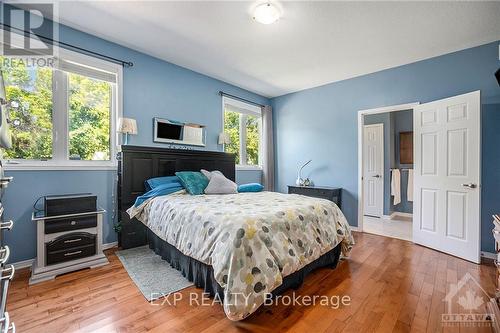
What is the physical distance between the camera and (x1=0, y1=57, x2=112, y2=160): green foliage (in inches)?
94.7

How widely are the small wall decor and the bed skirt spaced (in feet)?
12.1

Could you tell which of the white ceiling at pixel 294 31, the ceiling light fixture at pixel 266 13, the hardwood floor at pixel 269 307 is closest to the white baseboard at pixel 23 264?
the hardwood floor at pixel 269 307

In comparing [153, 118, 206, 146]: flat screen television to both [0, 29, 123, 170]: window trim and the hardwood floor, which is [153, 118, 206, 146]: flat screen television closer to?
[0, 29, 123, 170]: window trim

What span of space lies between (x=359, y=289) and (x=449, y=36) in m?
3.12

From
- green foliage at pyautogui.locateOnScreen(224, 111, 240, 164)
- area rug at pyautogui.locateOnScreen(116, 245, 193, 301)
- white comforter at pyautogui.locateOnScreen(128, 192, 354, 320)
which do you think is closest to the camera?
white comforter at pyautogui.locateOnScreen(128, 192, 354, 320)

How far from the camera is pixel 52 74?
259cm

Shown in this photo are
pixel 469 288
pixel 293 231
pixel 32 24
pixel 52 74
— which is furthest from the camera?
pixel 52 74

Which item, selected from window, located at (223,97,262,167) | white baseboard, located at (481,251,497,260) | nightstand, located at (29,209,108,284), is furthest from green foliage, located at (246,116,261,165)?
white baseboard, located at (481,251,497,260)

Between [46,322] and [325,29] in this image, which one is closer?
[46,322]

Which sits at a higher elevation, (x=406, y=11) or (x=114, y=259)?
(x=406, y=11)

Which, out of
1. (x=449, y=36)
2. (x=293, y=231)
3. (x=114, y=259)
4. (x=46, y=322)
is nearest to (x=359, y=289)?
(x=293, y=231)

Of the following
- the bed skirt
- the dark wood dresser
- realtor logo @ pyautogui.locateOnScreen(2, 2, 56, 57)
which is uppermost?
realtor logo @ pyautogui.locateOnScreen(2, 2, 56, 57)

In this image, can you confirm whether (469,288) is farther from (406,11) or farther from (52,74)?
(52,74)

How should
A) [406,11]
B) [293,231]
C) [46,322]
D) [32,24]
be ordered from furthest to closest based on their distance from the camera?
[32,24] → [406,11] → [293,231] → [46,322]
